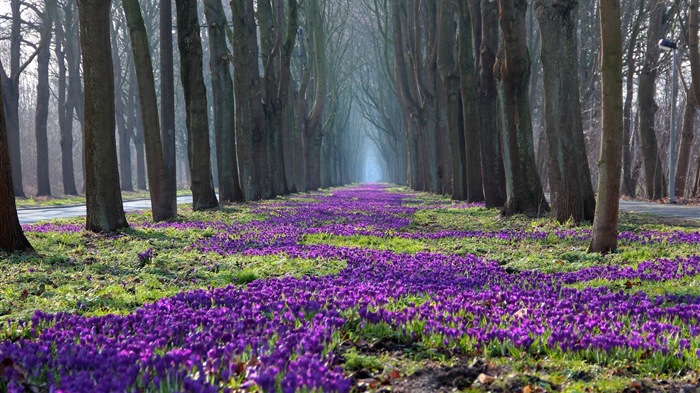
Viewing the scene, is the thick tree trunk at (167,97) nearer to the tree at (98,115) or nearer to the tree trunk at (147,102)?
the tree trunk at (147,102)

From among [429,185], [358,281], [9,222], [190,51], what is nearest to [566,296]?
[358,281]

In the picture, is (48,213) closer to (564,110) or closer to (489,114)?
(489,114)

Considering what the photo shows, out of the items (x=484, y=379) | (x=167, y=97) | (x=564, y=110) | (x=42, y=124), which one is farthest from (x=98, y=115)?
(x=42, y=124)

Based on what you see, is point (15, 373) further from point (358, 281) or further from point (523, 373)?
point (358, 281)

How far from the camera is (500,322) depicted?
4.95 m

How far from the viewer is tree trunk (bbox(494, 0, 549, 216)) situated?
14820 mm

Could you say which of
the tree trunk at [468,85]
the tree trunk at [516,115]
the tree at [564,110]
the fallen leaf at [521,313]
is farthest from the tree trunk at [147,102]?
the fallen leaf at [521,313]

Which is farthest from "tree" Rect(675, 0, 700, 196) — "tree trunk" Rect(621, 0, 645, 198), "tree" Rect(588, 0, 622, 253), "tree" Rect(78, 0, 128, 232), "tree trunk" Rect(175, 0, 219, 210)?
"tree" Rect(78, 0, 128, 232)

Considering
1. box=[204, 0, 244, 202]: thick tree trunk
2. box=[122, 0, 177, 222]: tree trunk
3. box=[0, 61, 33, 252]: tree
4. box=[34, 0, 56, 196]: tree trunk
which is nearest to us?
box=[0, 61, 33, 252]: tree

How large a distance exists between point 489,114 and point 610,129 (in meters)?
10.5

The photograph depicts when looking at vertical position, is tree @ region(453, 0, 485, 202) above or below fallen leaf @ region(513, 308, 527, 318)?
above

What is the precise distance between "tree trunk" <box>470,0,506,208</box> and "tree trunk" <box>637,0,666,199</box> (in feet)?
36.3

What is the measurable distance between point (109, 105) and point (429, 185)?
2689cm

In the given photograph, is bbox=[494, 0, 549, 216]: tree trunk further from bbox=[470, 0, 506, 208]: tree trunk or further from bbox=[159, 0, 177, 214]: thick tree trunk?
bbox=[159, 0, 177, 214]: thick tree trunk
